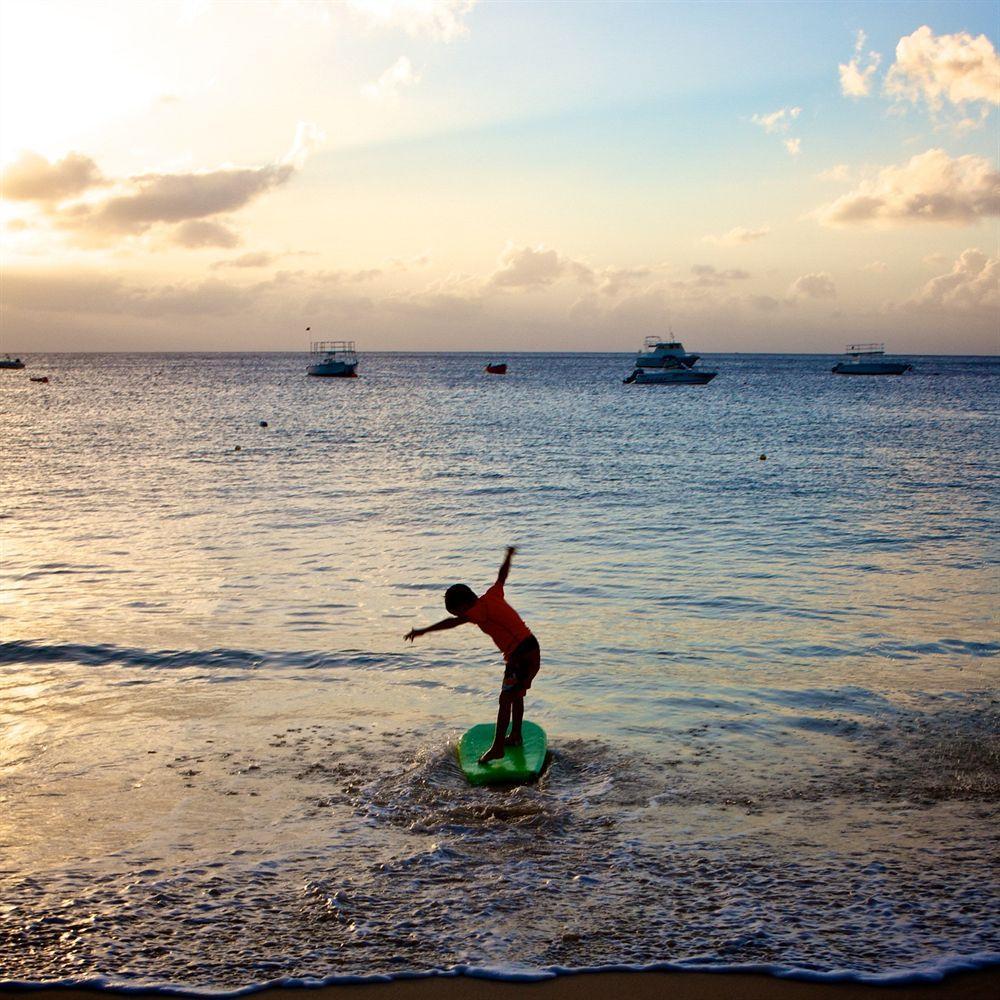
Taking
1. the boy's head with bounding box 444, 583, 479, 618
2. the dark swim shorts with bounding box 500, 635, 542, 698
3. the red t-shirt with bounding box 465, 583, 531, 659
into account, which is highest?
the boy's head with bounding box 444, 583, 479, 618

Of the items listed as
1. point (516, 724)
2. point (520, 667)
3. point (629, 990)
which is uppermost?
point (520, 667)

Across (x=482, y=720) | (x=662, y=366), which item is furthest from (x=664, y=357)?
(x=482, y=720)

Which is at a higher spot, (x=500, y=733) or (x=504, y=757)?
(x=500, y=733)

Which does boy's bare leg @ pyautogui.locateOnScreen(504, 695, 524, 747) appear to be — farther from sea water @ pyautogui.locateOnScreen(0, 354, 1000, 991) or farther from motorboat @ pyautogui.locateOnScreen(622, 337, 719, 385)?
motorboat @ pyautogui.locateOnScreen(622, 337, 719, 385)

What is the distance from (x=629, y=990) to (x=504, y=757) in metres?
3.13

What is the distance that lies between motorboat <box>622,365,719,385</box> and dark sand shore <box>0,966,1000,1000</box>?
96175mm

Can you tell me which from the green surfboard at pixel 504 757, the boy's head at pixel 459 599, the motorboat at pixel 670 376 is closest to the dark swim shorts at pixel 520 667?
the green surfboard at pixel 504 757

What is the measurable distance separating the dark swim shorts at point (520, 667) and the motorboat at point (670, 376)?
93230 mm

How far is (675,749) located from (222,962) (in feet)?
14.5

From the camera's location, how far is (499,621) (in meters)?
8.02

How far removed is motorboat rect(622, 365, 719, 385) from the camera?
333 feet

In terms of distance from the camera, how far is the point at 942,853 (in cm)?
636

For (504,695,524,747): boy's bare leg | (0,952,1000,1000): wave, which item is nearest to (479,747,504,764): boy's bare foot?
(504,695,524,747): boy's bare leg

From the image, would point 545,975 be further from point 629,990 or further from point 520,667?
point 520,667
